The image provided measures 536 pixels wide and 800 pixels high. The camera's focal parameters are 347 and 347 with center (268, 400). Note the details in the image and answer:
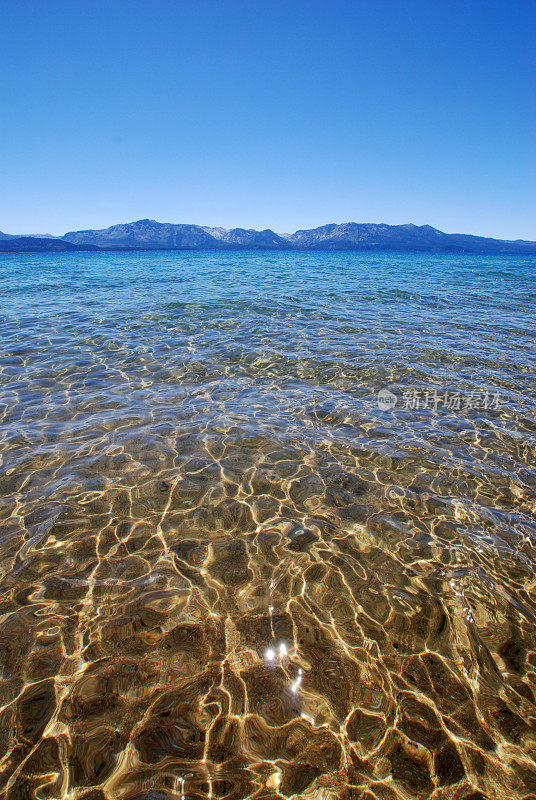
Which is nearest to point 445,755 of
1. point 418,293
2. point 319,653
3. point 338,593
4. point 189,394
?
point 319,653

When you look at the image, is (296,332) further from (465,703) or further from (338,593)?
(465,703)

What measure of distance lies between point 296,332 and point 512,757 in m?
11.9

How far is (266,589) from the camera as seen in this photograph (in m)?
3.72

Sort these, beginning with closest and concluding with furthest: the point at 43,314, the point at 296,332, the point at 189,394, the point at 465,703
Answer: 1. the point at 465,703
2. the point at 189,394
3. the point at 296,332
4. the point at 43,314

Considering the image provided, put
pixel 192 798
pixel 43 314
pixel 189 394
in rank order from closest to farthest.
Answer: pixel 192 798 < pixel 189 394 < pixel 43 314

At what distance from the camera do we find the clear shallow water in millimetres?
2512

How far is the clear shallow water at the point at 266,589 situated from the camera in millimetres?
2512

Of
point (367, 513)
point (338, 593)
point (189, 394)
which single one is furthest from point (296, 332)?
point (338, 593)

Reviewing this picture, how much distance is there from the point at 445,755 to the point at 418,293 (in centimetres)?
2502

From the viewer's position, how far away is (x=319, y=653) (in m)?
3.15

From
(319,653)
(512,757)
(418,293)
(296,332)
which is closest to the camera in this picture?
(512,757)

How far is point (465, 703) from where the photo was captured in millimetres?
2832

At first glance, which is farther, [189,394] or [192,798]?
[189,394]

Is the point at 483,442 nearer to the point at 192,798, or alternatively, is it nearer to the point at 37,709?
the point at 192,798
